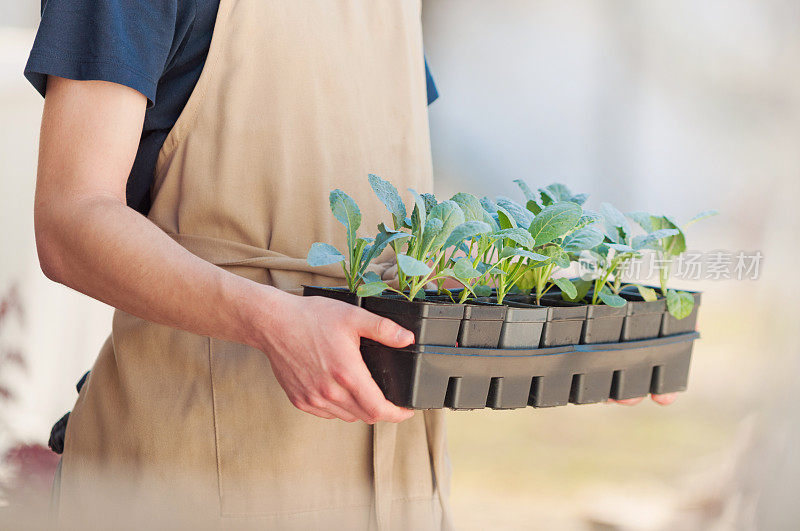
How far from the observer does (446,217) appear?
683 millimetres

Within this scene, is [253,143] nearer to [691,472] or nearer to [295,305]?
[295,305]

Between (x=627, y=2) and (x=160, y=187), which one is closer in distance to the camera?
(x=160, y=187)

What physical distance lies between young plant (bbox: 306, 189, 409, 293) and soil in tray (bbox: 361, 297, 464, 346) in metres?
0.05

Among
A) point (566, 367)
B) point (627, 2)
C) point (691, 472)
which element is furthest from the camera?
point (627, 2)

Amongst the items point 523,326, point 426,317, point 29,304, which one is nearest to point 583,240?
point 523,326

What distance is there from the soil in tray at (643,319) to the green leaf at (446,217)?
0.27 m

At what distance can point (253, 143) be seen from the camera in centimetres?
82

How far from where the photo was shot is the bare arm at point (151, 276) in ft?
2.04

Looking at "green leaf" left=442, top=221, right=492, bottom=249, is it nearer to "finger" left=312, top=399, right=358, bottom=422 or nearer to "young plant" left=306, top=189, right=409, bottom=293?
"young plant" left=306, top=189, right=409, bottom=293

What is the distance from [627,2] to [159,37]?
7.87 feet

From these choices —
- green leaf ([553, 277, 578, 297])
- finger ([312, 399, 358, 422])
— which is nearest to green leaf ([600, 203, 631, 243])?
green leaf ([553, 277, 578, 297])

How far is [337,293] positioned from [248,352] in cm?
17

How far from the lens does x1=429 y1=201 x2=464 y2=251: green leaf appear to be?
0.68 meters

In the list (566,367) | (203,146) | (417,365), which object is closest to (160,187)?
(203,146)
